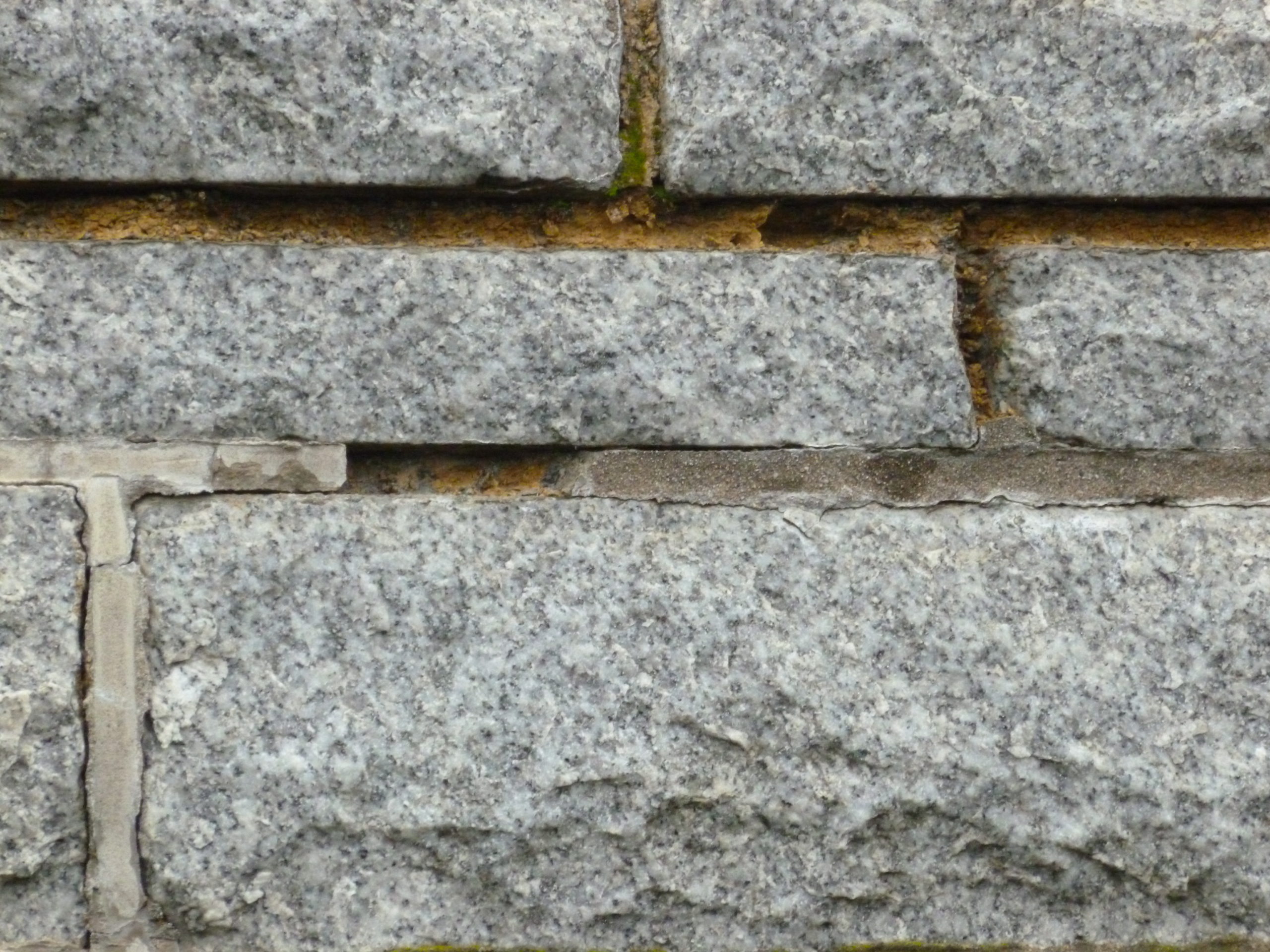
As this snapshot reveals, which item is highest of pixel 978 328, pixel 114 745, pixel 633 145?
pixel 633 145

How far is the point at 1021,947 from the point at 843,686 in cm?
25

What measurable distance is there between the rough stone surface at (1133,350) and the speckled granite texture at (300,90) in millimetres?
380

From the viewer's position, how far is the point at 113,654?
0.89 meters

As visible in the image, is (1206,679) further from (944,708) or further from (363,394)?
(363,394)

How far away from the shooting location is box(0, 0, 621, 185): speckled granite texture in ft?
2.86

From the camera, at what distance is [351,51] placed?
0.89 m

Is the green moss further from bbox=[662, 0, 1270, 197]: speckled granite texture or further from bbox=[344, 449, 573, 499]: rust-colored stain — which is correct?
bbox=[344, 449, 573, 499]: rust-colored stain

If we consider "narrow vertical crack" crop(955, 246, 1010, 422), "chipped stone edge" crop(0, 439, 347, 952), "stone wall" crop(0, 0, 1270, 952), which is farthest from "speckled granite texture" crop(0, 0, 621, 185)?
"narrow vertical crack" crop(955, 246, 1010, 422)

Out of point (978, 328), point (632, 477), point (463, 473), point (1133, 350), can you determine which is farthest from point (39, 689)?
point (1133, 350)

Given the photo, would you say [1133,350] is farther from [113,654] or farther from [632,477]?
[113,654]

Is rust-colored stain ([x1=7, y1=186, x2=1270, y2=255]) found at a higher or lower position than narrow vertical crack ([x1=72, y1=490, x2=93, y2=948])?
higher

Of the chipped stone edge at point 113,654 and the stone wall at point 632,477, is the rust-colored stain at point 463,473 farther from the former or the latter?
the chipped stone edge at point 113,654

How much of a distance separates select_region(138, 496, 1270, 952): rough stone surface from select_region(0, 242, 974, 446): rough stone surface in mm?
69

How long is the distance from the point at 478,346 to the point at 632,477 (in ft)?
0.51
